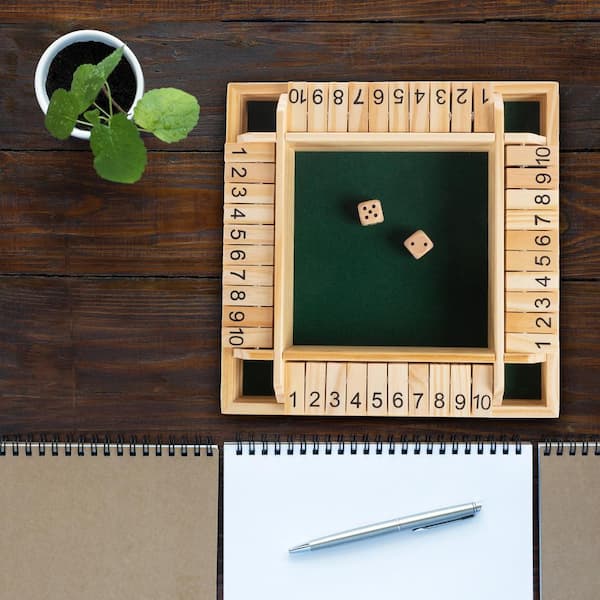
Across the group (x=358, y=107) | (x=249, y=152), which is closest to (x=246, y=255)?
(x=249, y=152)

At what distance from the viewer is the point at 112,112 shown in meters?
0.94

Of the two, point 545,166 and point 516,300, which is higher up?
point 545,166

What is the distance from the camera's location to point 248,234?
0.97 metres

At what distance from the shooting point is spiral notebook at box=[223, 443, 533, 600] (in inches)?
38.8

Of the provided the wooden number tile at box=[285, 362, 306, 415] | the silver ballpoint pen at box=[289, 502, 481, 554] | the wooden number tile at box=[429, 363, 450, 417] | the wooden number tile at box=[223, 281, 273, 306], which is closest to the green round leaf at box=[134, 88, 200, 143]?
the wooden number tile at box=[223, 281, 273, 306]

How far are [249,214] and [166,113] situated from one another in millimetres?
168

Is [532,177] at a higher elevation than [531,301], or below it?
higher

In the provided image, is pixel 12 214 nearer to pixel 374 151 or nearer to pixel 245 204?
pixel 245 204

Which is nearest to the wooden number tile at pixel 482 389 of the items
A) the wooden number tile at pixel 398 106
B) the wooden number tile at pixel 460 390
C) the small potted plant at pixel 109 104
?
the wooden number tile at pixel 460 390

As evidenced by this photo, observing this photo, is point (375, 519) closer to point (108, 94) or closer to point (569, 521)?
Result: point (569, 521)

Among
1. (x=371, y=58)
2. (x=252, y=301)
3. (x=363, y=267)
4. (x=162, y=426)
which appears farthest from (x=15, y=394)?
(x=371, y=58)

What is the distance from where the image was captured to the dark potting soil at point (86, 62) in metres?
0.95

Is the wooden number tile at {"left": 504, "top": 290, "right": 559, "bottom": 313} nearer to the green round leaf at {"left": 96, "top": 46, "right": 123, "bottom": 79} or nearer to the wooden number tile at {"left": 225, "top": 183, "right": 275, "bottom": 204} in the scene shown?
the wooden number tile at {"left": 225, "top": 183, "right": 275, "bottom": 204}

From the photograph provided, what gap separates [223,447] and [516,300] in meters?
0.42
